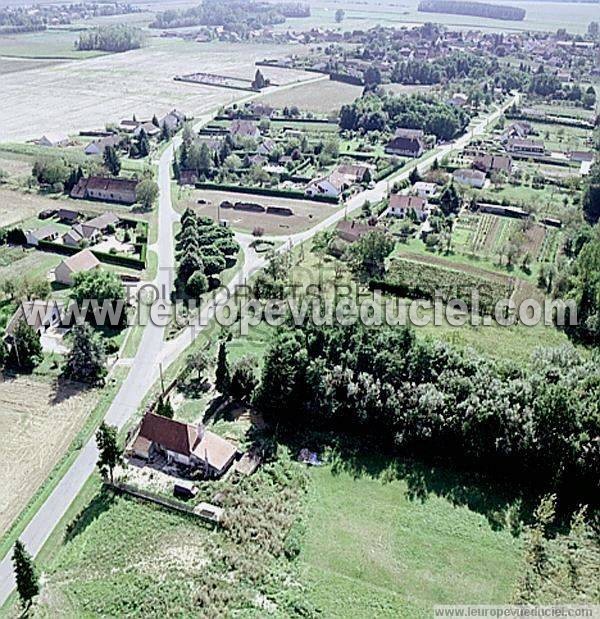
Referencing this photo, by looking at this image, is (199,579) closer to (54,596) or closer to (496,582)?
(54,596)

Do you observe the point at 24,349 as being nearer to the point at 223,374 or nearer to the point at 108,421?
the point at 108,421

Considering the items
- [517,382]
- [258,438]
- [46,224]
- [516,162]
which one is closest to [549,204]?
[516,162]

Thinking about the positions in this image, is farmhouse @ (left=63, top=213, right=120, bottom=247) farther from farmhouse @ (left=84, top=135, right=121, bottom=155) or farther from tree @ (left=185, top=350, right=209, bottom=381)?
farmhouse @ (left=84, top=135, right=121, bottom=155)

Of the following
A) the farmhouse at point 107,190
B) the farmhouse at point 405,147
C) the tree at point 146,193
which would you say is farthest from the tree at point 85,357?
the farmhouse at point 405,147

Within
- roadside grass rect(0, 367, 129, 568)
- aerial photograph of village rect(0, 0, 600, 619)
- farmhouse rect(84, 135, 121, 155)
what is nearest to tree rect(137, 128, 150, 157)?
aerial photograph of village rect(0, 0, 600, 619)

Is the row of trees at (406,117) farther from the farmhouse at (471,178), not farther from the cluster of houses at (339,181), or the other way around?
the cluster of houses at (339,181)

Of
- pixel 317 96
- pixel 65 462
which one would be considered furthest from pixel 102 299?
pixel 317 96

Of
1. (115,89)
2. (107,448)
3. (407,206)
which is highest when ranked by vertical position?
(115,89)
